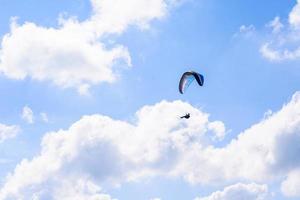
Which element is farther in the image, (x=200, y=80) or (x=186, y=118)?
(x=200, y=80)

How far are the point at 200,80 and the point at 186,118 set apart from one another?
917 centimetres

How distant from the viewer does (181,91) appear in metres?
72.8

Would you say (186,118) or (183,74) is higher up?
(183,74)

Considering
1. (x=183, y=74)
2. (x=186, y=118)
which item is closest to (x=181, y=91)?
(x=183, y=74)

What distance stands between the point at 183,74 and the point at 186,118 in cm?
1034

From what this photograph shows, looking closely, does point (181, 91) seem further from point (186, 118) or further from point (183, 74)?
point (186, 118)

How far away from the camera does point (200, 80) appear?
7088 cm

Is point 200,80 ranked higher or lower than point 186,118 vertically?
higher

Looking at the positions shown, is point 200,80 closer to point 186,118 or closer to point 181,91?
point 181,91

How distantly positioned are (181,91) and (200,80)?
446 centimetres

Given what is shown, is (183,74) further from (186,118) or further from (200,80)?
(186,118)

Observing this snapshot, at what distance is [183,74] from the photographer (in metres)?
72.1

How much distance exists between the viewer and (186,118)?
65.9 m

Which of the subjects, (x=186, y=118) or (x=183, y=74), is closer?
(x=186, y=118)
